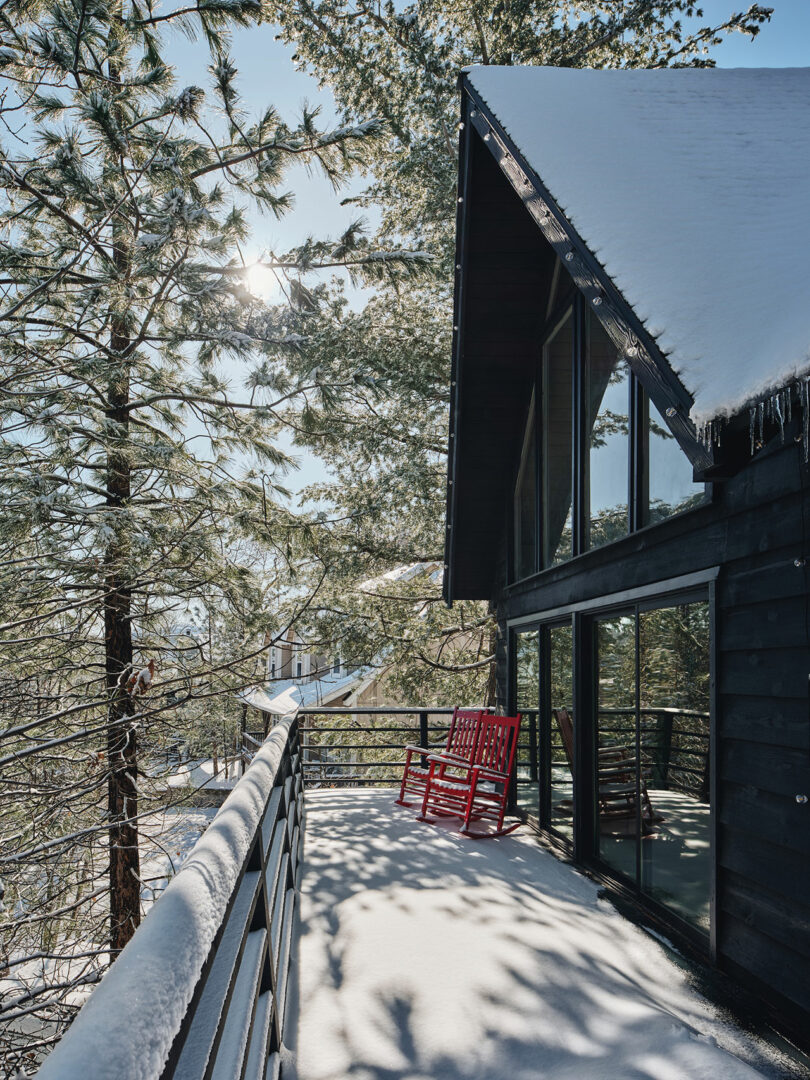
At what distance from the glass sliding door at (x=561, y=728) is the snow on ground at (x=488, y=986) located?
504 mm

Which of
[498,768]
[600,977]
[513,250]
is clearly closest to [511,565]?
[498,768]

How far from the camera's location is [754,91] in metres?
5.28

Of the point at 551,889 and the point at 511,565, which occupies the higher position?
the point at 511,565

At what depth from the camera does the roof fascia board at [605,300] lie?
2.65 metres

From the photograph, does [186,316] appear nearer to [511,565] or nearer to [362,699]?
[511,565]

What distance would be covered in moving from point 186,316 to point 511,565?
13.1ft

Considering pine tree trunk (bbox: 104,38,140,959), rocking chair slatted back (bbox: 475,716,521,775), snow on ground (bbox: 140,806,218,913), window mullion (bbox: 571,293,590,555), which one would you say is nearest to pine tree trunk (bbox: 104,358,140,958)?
pine tree trunk (bbox: 104,38,140,959)

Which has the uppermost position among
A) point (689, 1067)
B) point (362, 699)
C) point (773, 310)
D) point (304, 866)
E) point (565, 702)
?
point (773, 310)

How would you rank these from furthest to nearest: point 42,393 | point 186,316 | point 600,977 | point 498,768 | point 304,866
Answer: point 186,316 → point 498,768 → point 304,866 → point 42,393 → point 600,977

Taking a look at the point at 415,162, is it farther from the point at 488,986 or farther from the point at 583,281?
the point at 488,986

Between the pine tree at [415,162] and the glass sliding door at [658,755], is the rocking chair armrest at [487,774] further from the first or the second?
the pine tree at [415,162]

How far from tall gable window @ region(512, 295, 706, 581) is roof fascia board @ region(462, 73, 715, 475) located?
66 centimetres

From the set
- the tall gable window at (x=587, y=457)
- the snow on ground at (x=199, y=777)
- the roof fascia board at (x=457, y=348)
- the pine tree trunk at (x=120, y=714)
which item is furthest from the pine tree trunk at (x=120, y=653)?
the tall gable window at (x=587, y=457)

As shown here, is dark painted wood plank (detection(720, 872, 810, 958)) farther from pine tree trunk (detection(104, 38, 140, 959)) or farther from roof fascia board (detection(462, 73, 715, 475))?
pine tree trunk (detection(104, 38, 140, 959))
